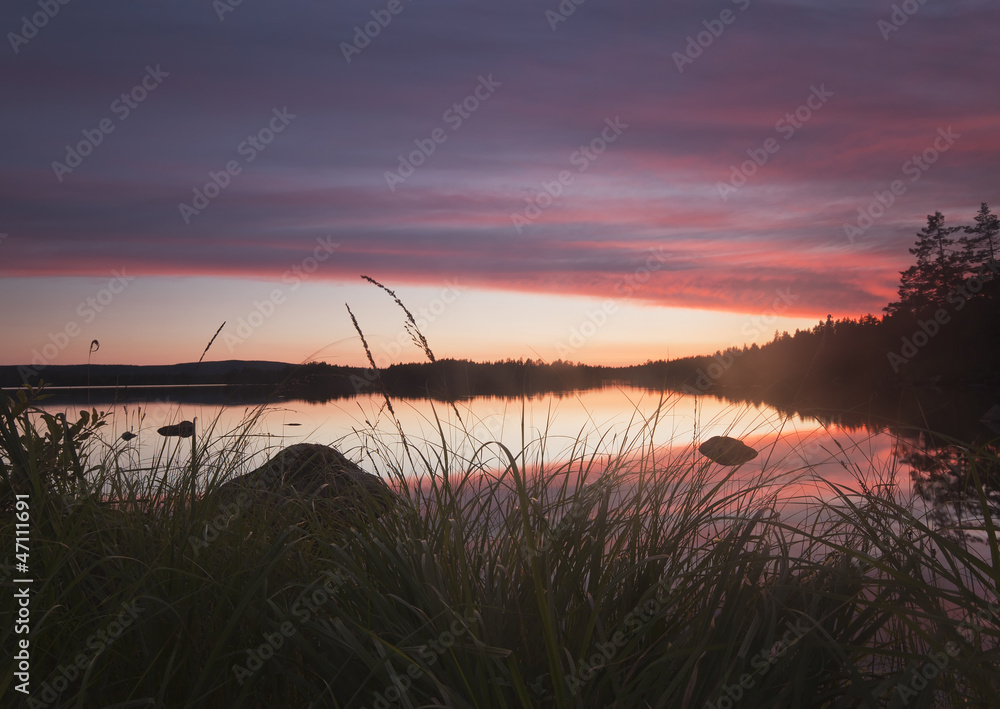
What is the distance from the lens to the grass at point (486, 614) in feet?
5.98

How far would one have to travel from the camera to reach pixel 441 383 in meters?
3.01

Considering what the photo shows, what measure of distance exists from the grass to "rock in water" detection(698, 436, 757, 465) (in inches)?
14.0

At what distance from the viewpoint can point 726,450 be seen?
3178 mm

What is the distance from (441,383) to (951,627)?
6.76 feet

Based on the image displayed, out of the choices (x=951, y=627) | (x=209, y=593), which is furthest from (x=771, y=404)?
(x=209, y=593)

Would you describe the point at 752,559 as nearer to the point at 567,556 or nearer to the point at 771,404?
the point at 567,556

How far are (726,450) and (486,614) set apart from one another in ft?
5.41

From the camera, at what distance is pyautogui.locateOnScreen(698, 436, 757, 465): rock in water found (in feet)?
10.3
